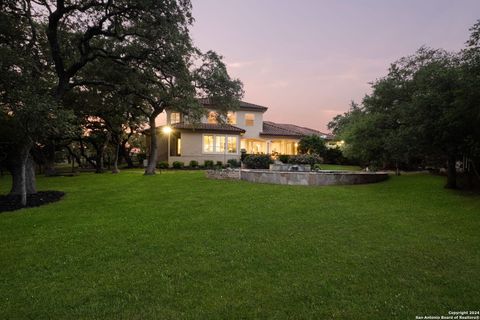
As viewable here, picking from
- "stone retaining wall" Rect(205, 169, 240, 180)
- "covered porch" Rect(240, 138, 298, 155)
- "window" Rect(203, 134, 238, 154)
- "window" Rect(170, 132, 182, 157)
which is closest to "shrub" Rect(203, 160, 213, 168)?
"window" Rect(203, 134, 238, 154)

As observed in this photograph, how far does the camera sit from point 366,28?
25.2m

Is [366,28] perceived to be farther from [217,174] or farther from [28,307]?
[28,307]

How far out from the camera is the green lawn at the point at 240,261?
3328mm

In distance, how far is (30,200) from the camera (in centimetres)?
1088

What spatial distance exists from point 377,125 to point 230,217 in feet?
43.3

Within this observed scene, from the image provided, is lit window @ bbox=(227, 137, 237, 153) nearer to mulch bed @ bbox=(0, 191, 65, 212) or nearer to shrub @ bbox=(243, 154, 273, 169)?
shrub @ bbox=(243, 154, 273, 169)

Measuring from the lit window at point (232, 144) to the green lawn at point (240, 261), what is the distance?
19.5 meters

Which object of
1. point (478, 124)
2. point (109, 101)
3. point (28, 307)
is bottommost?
point (28, 307)

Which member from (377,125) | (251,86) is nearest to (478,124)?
(377,125)

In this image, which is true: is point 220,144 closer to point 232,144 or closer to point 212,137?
point 212,137

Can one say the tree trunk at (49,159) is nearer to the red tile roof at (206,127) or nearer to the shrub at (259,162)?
the red tile roof at (206,127)

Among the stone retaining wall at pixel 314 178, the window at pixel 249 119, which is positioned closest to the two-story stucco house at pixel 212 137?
the window at pixel 249 119

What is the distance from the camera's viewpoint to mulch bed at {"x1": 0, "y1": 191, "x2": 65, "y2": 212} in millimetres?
9729

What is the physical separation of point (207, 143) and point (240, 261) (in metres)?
23.8
